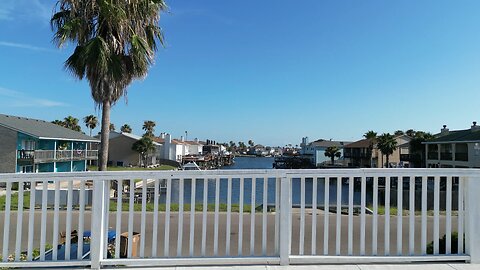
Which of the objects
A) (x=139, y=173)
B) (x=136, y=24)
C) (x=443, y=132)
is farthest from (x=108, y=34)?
(x=443, y=132)

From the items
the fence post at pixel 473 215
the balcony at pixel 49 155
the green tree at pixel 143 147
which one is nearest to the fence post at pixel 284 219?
the fence post at pixel 473 215

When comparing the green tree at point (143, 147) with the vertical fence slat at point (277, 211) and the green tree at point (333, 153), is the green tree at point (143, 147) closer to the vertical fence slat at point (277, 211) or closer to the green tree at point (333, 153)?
the green tree at point (333, 153)

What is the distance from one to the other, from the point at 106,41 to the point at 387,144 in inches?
2030

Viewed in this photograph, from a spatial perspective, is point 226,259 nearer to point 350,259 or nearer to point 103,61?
point 350,259

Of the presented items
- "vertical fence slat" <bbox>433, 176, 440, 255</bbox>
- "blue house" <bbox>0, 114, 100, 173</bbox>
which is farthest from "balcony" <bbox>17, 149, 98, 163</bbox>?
"vertical fence slat" <bbox>433, 176, 440, 255</bbox>

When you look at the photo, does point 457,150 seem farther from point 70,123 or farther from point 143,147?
point 70,123

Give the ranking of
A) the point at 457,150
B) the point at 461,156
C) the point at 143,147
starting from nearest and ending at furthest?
the point at 461,156 → the point at 457,150 → the point at 143,147

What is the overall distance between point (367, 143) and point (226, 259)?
62.7 metres

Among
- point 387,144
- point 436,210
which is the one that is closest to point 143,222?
point 436,210

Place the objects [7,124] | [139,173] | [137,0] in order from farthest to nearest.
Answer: [7,124] → [137,0] → [139,173]

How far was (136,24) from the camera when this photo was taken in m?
10.4

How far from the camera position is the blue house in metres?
27.5

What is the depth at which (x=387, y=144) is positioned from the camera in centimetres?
5472

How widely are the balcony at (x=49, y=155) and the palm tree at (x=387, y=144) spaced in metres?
41.3
